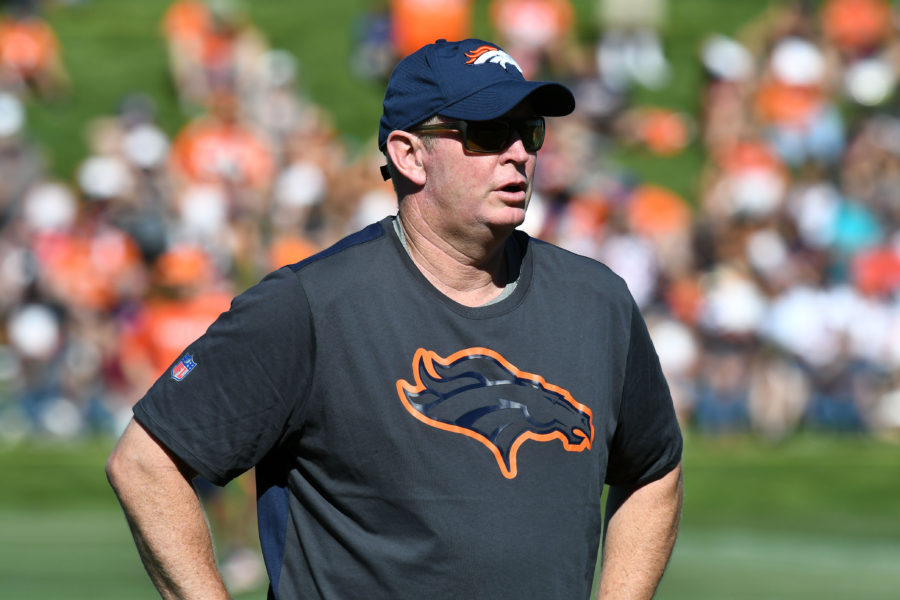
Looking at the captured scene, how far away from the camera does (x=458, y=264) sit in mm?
3541

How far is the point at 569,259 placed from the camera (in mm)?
3703

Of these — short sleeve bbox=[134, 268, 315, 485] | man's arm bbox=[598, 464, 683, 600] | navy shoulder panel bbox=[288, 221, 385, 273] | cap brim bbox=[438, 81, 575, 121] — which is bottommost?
man's arm bbox=[598, 464, 683, 600]

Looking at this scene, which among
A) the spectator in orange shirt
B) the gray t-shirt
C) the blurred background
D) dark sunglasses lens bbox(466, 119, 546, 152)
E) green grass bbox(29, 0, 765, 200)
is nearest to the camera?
the gray t-shirt

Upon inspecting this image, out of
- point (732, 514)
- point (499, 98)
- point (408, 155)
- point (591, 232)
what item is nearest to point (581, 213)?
point (591, 232)

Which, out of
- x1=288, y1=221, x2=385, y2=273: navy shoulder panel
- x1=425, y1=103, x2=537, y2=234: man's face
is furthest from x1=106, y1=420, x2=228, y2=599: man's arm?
x1=425, y1=103, x2=537, y2=234: man's face

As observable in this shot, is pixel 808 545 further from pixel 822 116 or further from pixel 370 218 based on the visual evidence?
pixel 822 116

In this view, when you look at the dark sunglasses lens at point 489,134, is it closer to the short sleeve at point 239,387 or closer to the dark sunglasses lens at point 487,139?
the dark sunglasses lens at point 487,139

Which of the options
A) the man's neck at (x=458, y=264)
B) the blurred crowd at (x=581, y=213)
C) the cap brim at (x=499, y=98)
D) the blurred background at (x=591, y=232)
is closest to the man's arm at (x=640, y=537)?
the man's neck at (x=458, y=264)

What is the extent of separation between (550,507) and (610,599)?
40 cm

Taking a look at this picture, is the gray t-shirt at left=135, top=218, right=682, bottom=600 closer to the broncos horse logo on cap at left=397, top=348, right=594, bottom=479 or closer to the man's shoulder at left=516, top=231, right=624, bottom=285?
the broncos horse logo on cap at left=397, top=348, right=594, bottom=479

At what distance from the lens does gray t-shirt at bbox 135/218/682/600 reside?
3.33m

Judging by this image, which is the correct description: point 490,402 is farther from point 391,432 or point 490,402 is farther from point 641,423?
point 641,423

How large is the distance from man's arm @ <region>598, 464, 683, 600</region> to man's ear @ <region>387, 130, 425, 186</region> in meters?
0.90

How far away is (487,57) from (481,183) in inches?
10.8
